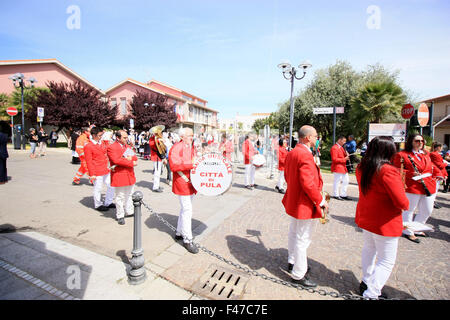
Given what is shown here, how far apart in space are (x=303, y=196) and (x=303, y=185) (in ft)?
0.67

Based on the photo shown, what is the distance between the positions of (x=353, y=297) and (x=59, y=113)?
2958cm

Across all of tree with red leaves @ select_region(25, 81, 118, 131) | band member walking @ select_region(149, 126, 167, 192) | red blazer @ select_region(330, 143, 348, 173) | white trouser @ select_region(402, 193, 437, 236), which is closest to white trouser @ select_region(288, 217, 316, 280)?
white trouser @ select_region(402, 193, 437, 236)

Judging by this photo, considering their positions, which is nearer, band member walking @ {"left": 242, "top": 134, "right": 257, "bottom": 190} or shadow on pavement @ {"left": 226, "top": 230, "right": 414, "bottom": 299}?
shadow on pavement @ {"left": 226, "top": 230, "right": 414, "bottom": 299}

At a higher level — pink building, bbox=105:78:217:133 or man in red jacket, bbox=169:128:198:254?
pink building, bbox=105:78:217:133

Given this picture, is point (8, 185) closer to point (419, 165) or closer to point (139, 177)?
point (139, 177)

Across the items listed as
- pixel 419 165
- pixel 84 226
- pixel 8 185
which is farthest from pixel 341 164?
pixel 8 185

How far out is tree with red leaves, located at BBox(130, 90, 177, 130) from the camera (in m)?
32.5

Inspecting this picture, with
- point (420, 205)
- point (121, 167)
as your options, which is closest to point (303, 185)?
point (420, 205)

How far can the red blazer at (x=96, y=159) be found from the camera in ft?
18.1

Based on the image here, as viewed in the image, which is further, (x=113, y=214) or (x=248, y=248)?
(x=113, y=214)

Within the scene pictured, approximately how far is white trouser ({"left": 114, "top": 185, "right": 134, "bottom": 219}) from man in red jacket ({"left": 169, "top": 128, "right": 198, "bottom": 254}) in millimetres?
1733

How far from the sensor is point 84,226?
4531 mm

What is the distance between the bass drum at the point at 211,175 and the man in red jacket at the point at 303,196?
102 centimetres

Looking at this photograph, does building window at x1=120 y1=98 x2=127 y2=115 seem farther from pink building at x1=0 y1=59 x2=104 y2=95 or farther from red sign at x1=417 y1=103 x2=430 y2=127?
red sign at x1=417 y1=103 x2=430 y2=127
